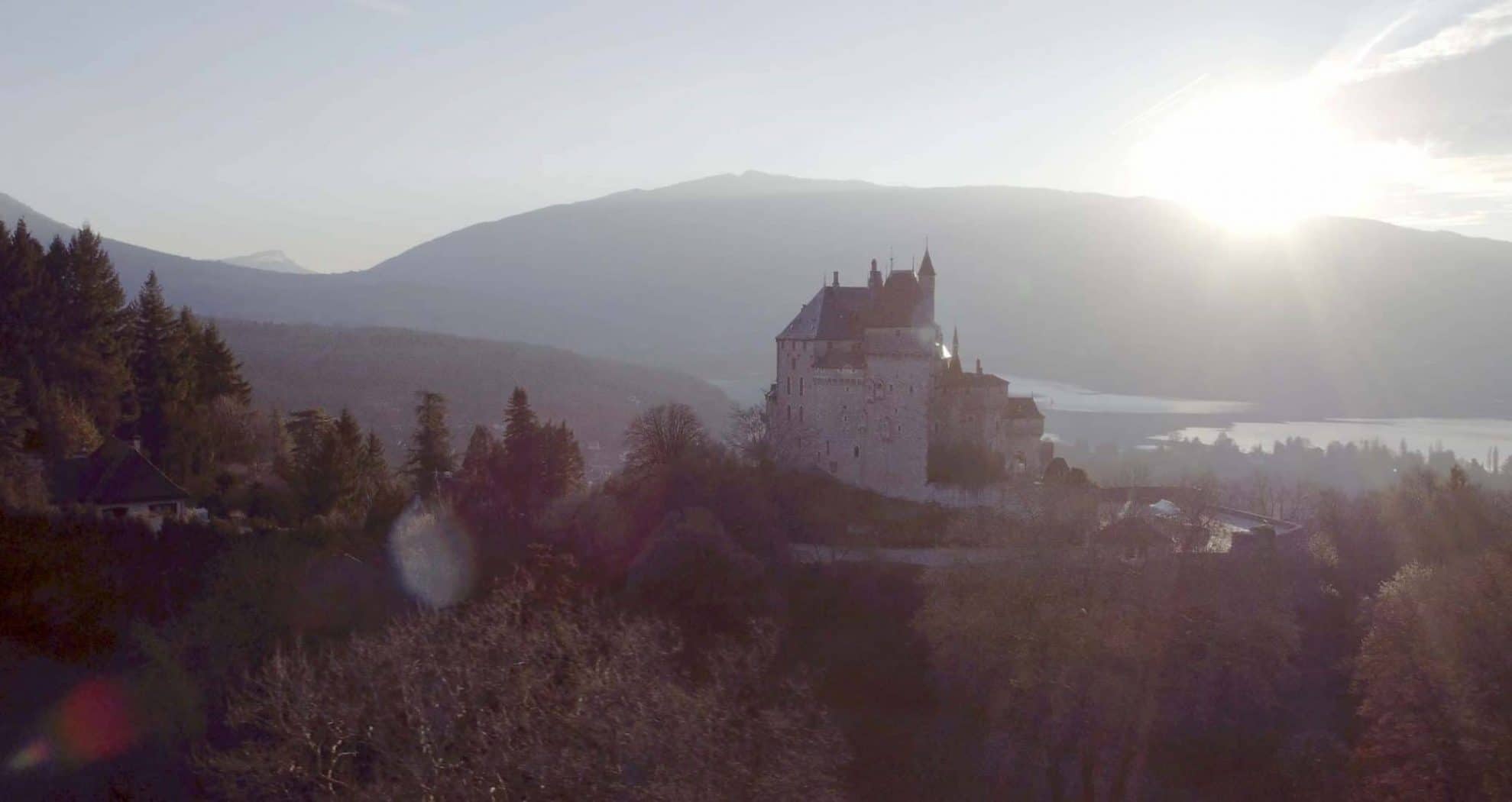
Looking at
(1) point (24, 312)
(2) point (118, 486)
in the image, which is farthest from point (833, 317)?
(1) point (24, 312)

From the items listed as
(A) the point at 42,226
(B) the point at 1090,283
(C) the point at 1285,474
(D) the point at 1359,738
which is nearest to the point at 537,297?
(A) the point at 42,226

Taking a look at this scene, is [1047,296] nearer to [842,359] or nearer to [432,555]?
[842,359]

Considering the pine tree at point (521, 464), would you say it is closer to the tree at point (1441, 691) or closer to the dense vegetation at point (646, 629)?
the dense vegetation at point (646, 629)

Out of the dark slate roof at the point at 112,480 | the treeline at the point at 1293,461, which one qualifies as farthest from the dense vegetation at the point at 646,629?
the treeline at the point at 1293,461

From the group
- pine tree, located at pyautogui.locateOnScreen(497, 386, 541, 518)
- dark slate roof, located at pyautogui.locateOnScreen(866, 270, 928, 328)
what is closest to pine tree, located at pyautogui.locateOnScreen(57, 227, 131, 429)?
pine tree, located at pyautogui.locateOnScreen(497, 386, 541, 518)

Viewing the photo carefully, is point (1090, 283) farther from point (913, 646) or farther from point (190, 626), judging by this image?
point (190, 626)
